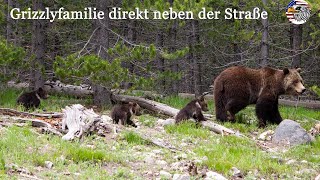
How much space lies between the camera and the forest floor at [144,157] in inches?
259

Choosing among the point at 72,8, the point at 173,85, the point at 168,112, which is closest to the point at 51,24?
the point at 72,8

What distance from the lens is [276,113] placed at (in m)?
12.8

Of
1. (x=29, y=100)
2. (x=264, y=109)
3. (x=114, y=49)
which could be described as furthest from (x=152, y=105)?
(x=264, y=109)

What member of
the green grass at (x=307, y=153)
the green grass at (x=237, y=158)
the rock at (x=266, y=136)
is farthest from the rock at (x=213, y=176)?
the rock at (x=266, y=136)

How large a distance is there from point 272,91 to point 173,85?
1078cm

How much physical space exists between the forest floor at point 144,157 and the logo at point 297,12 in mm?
6734

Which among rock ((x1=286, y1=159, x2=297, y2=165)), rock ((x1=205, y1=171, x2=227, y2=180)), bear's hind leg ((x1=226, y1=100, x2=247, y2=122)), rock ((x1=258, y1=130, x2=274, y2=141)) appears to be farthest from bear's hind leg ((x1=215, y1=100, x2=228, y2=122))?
rock ((x1=205, y1=171, x2=227, y2=180))

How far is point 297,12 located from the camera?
16453mm

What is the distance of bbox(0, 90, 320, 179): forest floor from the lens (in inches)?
259

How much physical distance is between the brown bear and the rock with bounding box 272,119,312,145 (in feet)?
7.00

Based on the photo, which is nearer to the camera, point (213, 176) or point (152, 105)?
point (213, 176)

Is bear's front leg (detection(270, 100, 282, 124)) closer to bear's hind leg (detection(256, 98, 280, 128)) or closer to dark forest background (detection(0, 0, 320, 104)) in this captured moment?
bear's hind leg (detection(256, 98, 280, 128))

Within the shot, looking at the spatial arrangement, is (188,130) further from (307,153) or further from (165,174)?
(165,174)

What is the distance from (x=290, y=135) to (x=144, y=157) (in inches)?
157
